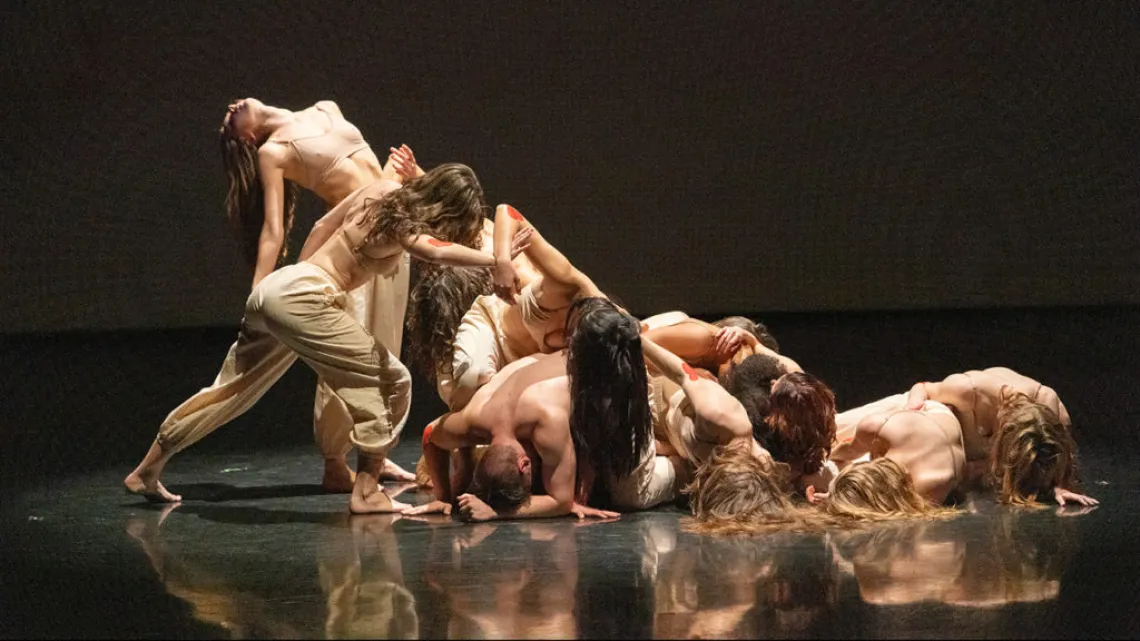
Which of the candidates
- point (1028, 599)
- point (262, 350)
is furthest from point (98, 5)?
point (1028, 599)

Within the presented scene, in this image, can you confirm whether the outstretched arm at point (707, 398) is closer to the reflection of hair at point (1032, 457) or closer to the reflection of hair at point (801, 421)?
the reflection of hair at point (801, 421)

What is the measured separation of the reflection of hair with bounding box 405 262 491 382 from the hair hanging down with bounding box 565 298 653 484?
78cm

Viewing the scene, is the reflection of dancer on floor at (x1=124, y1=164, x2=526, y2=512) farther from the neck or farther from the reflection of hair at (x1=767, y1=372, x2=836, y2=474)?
the reflection of hair at (x1=767, y1=372, x2=836, y2=474)

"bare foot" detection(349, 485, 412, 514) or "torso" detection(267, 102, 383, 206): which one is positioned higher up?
"torso" detection(267, 102, 383, 206)

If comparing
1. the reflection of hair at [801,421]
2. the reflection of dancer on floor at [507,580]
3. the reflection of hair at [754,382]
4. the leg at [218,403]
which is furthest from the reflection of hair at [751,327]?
the leg at [218,403]

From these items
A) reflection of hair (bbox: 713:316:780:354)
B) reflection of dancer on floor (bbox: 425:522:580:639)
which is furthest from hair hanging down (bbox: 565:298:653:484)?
reflection of hair (bbox: 713:316:780:354)

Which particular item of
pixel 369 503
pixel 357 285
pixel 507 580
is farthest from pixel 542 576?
pixel 357 285

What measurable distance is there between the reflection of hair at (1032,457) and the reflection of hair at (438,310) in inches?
74.4

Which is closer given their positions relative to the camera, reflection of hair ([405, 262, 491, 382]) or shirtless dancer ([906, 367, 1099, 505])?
shirtless dancer ([906, 367, 1099, 505])

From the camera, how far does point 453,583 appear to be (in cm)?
342

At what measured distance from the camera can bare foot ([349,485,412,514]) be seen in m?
4.35

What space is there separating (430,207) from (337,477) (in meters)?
1.09

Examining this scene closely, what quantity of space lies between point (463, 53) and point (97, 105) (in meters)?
2.30

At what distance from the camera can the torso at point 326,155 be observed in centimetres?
495
